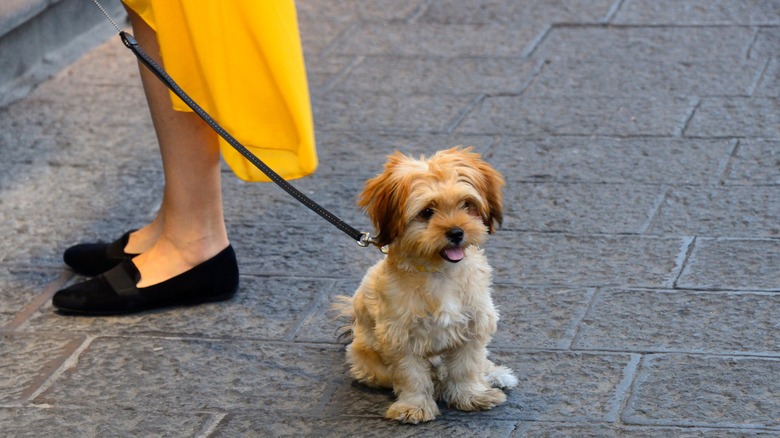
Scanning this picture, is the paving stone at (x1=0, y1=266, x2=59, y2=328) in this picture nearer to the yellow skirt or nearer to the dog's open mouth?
the yellow skirt

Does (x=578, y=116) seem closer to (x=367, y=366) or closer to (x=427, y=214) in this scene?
(x=367, y=366)

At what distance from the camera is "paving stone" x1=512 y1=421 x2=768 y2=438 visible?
10.1 ft

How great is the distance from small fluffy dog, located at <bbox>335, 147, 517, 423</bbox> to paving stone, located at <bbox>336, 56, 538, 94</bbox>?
2.62 meters

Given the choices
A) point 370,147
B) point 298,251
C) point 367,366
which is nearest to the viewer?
point 367,366

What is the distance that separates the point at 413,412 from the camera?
3205 mm

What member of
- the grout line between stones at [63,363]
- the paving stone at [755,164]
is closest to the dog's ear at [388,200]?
the grout line between stones at [63,363]

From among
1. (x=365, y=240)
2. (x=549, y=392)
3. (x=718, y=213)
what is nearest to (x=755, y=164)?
(x=718, y=213)

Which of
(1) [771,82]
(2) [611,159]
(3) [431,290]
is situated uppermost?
(3) [431,290]

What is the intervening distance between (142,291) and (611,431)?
1.65 metres

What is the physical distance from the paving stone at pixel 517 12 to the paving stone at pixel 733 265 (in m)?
2.73

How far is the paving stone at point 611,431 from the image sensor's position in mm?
3070

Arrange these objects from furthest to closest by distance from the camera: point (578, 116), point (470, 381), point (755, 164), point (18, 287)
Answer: point (578, 116), point (755, 164), point (18, 287), point (470, 381)

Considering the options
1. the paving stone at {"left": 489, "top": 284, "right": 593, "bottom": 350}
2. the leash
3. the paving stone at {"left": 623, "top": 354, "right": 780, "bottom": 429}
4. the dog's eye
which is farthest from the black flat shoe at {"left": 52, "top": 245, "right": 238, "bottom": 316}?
the paving stone at {"left": 623, "top": 354, "right": 780, "bottom": 429}

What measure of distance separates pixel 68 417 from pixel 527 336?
135cm
